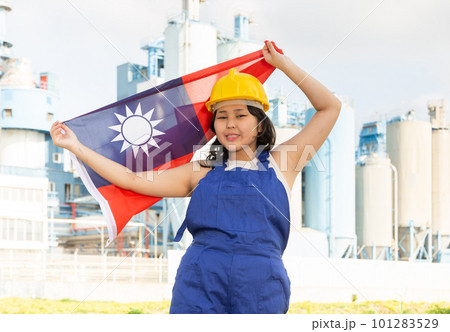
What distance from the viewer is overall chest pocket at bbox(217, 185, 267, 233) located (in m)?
2.31

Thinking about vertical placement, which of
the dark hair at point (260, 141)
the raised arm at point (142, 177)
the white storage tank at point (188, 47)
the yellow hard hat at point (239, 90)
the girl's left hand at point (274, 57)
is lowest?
the raised arm at point (142, 177)

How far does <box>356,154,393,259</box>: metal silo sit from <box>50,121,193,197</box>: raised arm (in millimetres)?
22731

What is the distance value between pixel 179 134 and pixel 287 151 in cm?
90

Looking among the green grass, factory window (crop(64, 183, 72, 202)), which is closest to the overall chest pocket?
the green grass

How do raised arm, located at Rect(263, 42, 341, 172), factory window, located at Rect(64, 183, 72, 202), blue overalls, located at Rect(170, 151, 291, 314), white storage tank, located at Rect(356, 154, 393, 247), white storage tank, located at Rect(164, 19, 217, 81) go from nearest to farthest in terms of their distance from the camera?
blue overalls, located at Rect(170, 151, 291, 314), raised arm, located at Rect(263, 42, 341, 172), white storage tank, located at Rect(164, 19, 217, 81), white storage tank, located at Rect(356, 154, 393, 247), factory window, located at Rect(64, 183, 72, 202)

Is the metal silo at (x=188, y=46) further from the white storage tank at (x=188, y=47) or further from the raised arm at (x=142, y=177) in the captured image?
the raised arm at (x=142, y=177)

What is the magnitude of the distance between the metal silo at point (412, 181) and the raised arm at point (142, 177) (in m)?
24.2

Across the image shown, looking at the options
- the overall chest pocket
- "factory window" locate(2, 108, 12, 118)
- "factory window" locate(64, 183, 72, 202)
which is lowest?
"factory window" locate(64, 183, 72, 202)

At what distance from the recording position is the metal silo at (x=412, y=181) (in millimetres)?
25469

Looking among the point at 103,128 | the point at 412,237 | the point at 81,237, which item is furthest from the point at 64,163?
the point at 103,128

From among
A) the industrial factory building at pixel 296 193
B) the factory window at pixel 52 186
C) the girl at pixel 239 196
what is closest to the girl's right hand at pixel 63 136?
the girl at pixel 239 196

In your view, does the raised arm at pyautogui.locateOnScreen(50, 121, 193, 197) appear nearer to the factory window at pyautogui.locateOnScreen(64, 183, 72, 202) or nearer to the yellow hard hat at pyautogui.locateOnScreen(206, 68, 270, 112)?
the yellow hard hat at pyautogui.locateOnScreen(206, 68, 270, 112)

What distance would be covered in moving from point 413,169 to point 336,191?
4.94m

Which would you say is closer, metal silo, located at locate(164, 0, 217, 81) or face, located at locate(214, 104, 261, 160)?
face, located at locate(214, 104, 261, 160)
